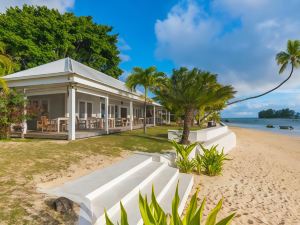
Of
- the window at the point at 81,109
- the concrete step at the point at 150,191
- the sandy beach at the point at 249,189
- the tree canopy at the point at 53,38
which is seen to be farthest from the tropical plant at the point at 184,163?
the tree canopy at the point at 53,38

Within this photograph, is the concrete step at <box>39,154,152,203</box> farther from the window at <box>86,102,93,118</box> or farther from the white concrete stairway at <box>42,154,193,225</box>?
the window at <box>86,102,93,118</box>

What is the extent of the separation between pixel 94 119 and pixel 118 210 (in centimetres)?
1416

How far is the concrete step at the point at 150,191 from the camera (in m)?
3.76

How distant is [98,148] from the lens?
375 inches

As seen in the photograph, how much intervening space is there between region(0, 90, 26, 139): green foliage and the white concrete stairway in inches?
309

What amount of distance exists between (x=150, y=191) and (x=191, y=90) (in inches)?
299

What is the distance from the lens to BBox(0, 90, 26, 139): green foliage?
1068 cm

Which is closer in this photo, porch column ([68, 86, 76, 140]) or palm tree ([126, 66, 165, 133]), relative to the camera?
porch column ([68, 86, 76, 140])

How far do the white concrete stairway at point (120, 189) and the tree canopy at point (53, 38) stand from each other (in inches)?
860

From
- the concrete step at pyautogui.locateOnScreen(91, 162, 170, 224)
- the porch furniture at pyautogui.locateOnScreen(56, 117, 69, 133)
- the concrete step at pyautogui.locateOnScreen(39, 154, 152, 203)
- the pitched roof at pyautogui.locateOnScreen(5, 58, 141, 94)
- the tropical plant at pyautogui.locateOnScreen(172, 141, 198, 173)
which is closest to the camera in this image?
the concrete step at pyautogui.locateOnScreen(91, 162, 170, 224)

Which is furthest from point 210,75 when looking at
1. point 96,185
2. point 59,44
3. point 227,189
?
point 59,44

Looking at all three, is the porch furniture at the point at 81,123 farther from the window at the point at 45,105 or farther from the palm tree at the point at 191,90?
the palm tree at the point at 191,90

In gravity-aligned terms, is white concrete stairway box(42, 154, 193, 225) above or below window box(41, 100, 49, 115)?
below

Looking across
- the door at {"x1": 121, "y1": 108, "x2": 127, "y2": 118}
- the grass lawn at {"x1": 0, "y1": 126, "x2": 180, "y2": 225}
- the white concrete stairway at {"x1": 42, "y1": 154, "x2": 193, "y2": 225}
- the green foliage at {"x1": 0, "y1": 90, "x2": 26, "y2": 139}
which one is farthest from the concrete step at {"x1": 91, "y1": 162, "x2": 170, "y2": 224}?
the door at {"x1": 121, "y1": 108, "x2": 127, "y2": 118}
